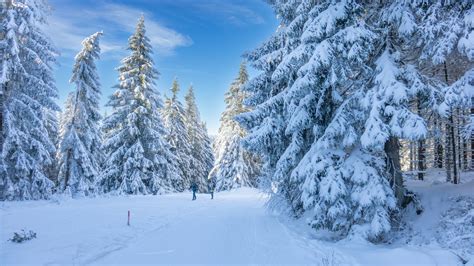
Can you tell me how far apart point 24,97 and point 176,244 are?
13764mm

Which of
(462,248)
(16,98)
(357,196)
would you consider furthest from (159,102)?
(462,248)

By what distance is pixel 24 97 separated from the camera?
1845 cm

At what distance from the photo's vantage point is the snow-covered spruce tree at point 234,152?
1585 inches

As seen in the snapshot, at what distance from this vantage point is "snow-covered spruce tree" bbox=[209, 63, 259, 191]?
132 ft

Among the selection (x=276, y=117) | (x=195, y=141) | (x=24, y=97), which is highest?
(x=24, y=97)

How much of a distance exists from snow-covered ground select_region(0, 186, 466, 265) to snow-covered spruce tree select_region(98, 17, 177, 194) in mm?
11833

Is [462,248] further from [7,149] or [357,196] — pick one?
[7,149]

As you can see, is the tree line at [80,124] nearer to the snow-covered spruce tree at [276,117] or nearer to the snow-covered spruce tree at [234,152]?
the snow-covered spruce tree at [234,152]

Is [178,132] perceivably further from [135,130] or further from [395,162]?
[395,162]

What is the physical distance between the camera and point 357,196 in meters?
9.55

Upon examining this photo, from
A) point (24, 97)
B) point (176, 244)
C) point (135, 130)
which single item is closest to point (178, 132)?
point (135, 130)

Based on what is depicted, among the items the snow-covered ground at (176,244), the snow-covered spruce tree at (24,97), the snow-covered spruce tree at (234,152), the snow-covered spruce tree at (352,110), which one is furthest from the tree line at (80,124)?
the snow-covered spruce tree at (352,110)

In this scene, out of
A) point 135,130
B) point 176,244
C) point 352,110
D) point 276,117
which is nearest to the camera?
point 176,244

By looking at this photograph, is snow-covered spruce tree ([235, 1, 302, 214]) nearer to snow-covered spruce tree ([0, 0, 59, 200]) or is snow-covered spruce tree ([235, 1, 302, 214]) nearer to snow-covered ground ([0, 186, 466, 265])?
snow-covered ground ([0, 186, 466, 265])
